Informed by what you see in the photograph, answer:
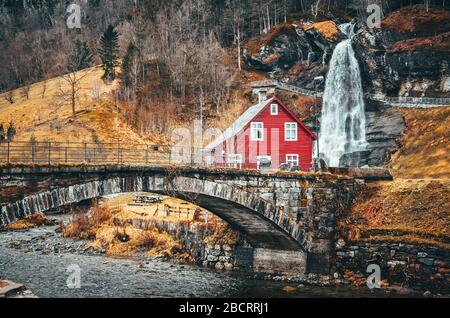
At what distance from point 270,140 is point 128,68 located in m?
43.6

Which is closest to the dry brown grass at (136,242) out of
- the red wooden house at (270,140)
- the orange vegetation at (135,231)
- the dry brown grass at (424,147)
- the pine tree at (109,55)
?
the orange vegetation at (135,231)

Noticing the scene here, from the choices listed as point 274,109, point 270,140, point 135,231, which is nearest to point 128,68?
point 274,109

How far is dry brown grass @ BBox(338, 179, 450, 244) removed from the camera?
109 feet

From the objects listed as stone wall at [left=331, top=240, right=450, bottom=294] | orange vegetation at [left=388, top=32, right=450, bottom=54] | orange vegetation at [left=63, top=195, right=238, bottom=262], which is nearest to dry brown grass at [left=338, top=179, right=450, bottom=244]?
stone wall at [left=331, top=240, right=450, bottom=294]

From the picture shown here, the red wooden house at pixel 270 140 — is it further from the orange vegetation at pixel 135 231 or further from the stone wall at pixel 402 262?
the stone wall at pixel 402 262

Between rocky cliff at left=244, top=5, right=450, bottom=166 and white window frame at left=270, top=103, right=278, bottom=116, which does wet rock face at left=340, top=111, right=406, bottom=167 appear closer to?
rocky cliff at left=244, top=5, right=450, bottom=166

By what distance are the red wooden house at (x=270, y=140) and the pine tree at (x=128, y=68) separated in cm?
3808

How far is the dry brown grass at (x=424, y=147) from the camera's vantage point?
48062 mm

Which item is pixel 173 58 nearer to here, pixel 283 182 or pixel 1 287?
pixel 283 182
